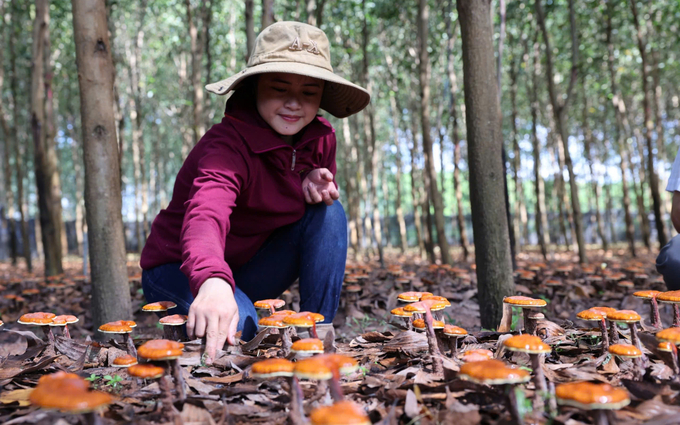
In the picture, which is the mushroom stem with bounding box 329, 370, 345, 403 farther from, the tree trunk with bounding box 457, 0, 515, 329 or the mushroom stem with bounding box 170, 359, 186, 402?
the tree trunk with bounding box 457, 0, 515, 329

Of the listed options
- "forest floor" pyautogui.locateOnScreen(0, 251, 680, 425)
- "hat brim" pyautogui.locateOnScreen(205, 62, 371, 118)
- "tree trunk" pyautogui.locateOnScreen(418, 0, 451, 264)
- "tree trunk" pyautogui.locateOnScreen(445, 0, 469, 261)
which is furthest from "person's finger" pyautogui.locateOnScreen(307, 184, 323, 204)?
"tree trunk" pyautogui.locateOnScreen(445, 0, 469, 261)

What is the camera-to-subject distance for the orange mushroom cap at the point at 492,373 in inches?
51.9

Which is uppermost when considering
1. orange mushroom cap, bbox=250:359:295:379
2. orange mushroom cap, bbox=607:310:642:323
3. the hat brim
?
the hat brim

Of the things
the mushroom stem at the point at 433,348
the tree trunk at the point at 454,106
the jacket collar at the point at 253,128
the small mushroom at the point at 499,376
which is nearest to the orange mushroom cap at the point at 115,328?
the jacket collar at the point at 253,128

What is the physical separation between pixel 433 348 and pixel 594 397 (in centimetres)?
75

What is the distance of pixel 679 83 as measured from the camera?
17.4m

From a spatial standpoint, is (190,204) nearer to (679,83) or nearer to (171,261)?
(171,261)

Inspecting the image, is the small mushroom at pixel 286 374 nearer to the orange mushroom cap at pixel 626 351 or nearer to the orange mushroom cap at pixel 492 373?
the orange mushroom cap at pixel 492 373

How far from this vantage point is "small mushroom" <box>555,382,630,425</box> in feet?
4.10

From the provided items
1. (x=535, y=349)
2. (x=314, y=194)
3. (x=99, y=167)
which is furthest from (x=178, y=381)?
(x=99, y=167)

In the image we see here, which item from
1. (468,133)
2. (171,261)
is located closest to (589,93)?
(468,133)

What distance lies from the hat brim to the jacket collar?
146mm

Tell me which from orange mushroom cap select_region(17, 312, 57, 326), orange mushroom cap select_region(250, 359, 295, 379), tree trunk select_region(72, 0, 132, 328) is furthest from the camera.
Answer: tree trunk select_region(72, 0, 132, 328)

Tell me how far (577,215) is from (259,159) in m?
6.65
